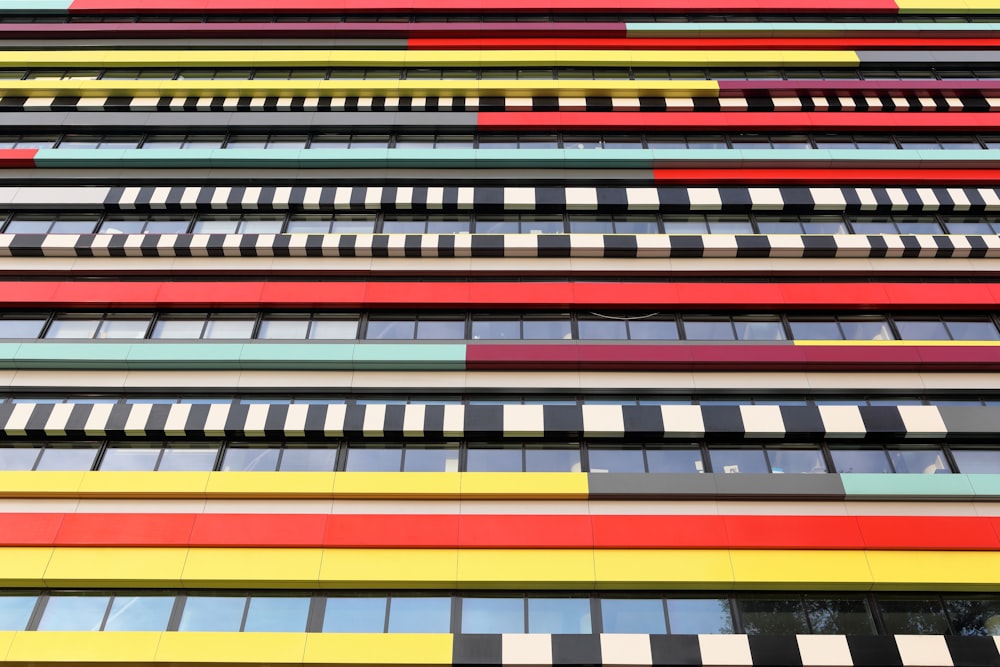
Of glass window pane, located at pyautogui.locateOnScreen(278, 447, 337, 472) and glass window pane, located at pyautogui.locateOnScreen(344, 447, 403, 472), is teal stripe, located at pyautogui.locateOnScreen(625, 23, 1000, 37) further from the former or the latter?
glass window pane, located at pyautogui.locateOnScreen(278, 447, 337, 472)

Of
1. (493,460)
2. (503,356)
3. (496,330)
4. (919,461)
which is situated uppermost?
(496,330)

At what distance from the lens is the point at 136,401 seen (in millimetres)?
21766

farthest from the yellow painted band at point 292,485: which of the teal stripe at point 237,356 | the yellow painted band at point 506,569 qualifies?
the teal stripe at point 237,356

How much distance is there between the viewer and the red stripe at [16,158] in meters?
27.2

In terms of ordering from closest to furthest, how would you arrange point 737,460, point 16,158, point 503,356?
point 737,460 < point 503,356 < point 16,158

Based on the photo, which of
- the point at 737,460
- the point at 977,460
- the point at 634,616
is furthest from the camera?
the point at 737,460

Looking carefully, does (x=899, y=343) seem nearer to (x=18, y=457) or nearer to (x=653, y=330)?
(x=653, y=330)

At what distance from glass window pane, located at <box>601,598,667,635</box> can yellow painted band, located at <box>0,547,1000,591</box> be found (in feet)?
1.53

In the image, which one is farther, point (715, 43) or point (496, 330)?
point (715, 43)

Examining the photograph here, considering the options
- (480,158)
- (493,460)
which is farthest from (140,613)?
(480,158)

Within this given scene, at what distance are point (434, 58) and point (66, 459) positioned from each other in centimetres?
2161

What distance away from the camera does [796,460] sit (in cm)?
2027

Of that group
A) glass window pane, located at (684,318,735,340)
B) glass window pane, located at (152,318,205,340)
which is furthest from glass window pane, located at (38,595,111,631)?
glass window pane, located at (684,318,735,340)

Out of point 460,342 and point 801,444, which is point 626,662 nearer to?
point 801,444
